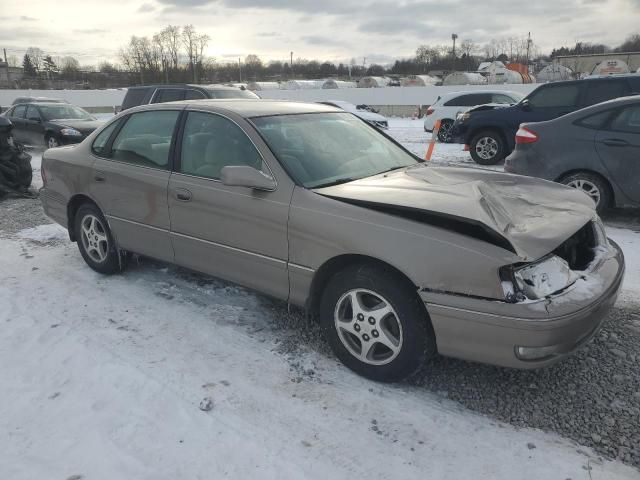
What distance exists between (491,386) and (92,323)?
290 centimetres

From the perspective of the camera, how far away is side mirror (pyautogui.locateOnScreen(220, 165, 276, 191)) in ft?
10.8

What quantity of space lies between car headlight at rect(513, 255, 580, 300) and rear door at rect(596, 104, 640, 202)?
12.3ft

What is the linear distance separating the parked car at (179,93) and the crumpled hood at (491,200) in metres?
7.58

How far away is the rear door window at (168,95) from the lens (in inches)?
440

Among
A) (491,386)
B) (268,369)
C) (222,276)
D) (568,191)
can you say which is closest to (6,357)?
(222,276)

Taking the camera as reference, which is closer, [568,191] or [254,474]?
[254,474]

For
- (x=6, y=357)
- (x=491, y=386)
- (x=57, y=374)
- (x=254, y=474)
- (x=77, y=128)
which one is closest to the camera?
(x=254, y=474)

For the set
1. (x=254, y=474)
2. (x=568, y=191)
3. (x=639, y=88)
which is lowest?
(x=254, y=474)

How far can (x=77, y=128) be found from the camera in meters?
13.6

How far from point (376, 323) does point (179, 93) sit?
9.58 m

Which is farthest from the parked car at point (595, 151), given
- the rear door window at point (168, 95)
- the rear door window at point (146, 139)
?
the rear door window at point (168, 95)

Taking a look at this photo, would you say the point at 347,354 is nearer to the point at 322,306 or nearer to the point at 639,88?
the point at 322,306

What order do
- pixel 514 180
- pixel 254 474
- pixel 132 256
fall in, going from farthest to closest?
1. pixel 132 256
2. pixel 514 180
3. pixel 254 474

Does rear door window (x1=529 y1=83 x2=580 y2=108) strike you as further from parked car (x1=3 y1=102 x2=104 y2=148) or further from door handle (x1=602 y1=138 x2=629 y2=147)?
parked car (x1=3 y1=102 x2=104 y2=148)
